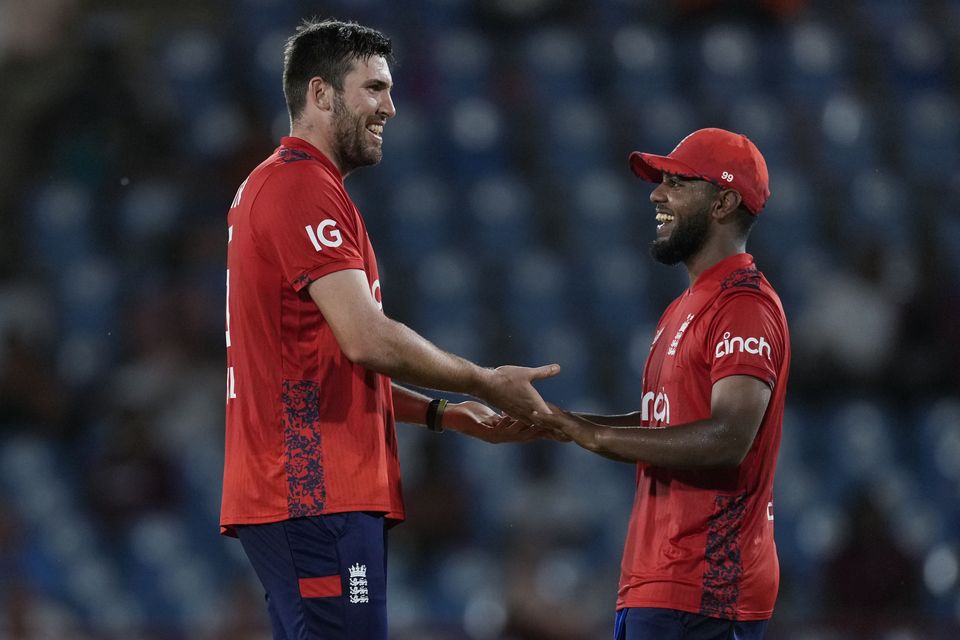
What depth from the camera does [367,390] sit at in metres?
4.28

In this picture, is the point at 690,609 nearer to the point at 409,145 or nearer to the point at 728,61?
the point at 409,145

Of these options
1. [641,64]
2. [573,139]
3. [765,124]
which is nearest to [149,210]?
[573,139]

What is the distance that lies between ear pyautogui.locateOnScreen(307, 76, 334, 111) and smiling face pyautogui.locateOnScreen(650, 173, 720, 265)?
111 cm

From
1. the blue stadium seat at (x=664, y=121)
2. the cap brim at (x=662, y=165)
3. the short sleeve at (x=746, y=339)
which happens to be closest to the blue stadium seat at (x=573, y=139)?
the blue stadium seat at (x=664, y=121)

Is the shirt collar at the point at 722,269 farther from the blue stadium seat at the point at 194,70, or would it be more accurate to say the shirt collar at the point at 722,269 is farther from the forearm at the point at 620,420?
the blue stadium seat at the point at 194,70

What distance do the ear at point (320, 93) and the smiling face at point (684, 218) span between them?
3.63 feet

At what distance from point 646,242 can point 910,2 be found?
12.6 feet

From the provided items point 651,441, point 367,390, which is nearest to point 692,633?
point 651,441

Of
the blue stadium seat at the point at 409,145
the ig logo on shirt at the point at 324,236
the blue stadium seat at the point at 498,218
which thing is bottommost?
the ig logo on shirt at the point at 324,236

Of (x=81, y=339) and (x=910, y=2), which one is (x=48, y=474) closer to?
(x=81, y=339)

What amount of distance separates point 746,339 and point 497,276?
18.9 feet

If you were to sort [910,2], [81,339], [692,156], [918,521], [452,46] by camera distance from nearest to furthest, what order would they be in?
1. [692,156]
2. [918,521]
3. [81,339]
4. [452,46]
5. [910,2]

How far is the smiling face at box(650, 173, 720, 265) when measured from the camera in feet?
15.6

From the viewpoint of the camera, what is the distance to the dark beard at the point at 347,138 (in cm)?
448
